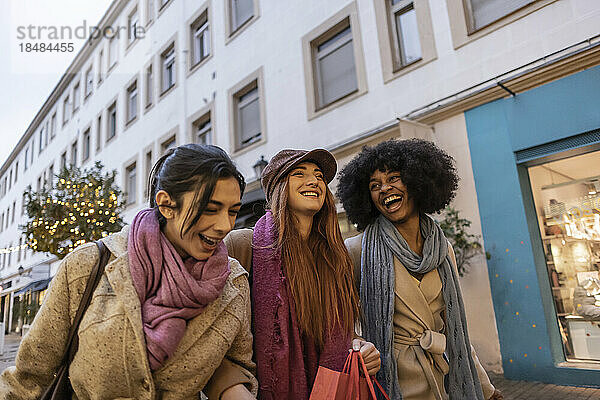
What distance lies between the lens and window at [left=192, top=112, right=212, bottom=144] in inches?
493

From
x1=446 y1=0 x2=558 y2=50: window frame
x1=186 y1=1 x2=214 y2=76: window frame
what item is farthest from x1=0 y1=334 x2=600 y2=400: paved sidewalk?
x1=186 y1=1 x2=214 y2=76: window frame

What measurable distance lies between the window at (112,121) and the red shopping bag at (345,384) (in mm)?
18379

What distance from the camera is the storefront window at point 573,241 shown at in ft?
18.4

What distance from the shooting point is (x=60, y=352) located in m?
1.49

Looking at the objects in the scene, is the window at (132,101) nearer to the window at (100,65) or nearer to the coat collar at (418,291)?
the window at (100,65)

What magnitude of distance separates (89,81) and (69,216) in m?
14.7

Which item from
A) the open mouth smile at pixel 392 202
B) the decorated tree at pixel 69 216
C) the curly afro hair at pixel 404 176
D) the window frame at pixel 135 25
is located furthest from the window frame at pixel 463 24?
the window frame at pixel 135 25

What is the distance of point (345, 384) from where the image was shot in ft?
5.80

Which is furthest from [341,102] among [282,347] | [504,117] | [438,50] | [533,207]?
[282,347]

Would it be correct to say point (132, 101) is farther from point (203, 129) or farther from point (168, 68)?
point (203, 129)

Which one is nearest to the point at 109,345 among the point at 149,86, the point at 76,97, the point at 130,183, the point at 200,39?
the point at 200,39

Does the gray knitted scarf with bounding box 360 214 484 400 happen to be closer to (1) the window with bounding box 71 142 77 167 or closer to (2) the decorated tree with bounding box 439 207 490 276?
(2) the decorated tree with bounding box 439 207 490 276

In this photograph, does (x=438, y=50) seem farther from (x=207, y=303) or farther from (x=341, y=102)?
(x=207, y=303)

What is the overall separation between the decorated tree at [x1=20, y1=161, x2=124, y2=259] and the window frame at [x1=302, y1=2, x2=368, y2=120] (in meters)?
5.29
